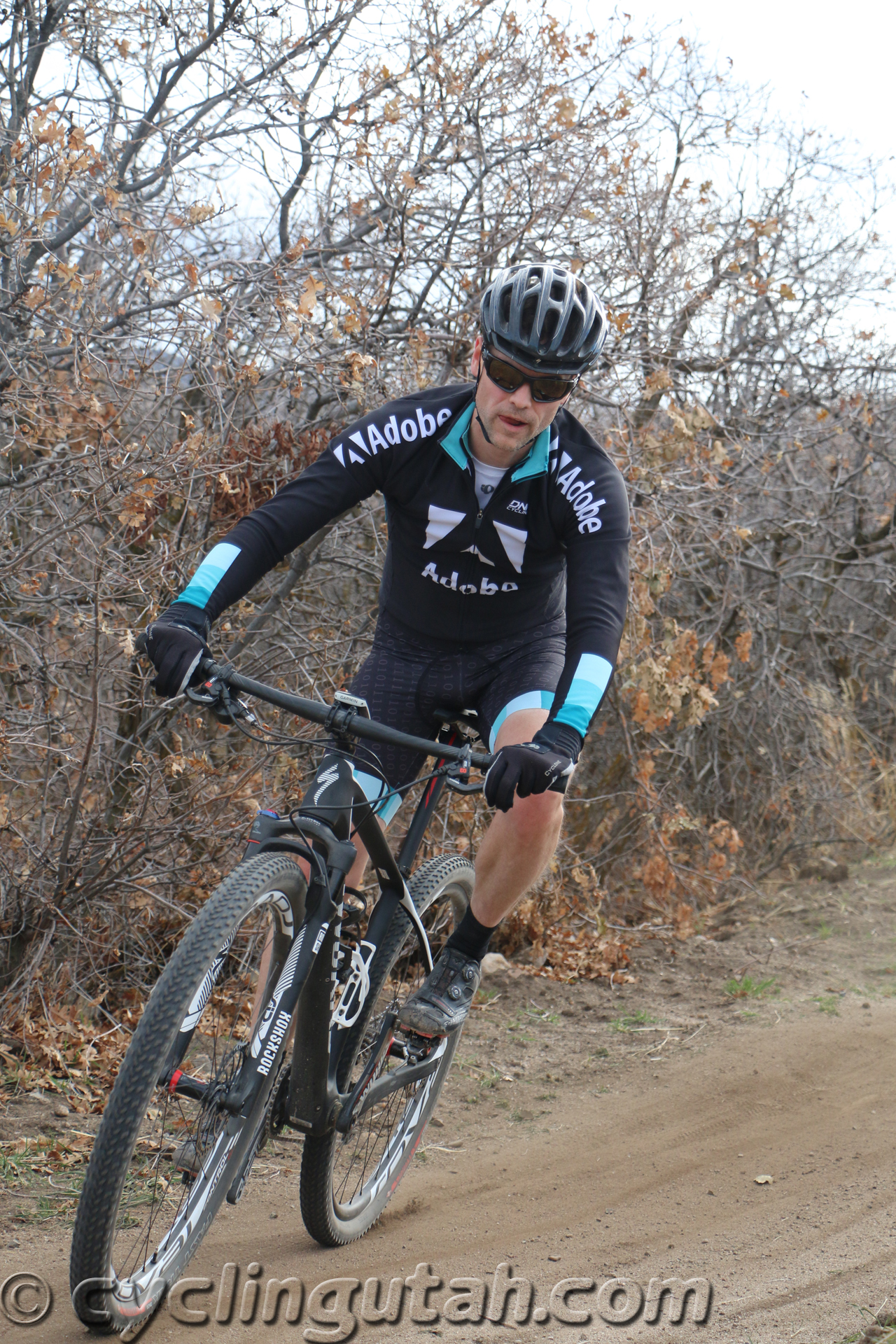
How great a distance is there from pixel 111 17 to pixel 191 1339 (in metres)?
5.50

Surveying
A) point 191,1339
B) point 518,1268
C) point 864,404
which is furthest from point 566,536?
point 864,404

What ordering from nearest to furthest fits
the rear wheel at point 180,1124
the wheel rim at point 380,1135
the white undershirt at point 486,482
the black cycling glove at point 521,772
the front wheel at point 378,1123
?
1. the rear wheel at point 180,1124
2. the black cycling glove at point 521,772
3. the front wheel at point 378,1123
4. the wheel rim at point 380,1135
5. the white undershirt at point 486,482

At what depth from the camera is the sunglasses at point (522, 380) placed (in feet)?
10.9

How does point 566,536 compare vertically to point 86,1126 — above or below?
above

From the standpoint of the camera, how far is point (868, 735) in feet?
30.0

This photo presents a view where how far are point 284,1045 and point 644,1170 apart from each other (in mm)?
1955

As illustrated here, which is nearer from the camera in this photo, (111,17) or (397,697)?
(397,697)

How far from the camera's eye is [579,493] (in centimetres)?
338

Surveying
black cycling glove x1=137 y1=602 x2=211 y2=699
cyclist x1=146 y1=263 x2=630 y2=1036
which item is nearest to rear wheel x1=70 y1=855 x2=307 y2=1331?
black cycling glove x1=137 y1=602 x2=211 y2=699

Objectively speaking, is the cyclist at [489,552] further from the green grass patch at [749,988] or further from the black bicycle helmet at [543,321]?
the green grass patch at [749,988]

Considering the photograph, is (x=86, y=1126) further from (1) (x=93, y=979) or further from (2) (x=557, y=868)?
(2) (x=557, y=868)

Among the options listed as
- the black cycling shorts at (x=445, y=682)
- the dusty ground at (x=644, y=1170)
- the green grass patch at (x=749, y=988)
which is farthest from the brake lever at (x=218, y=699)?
the green grass patch at (x=749, y=988)

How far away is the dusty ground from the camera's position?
10.1 ft

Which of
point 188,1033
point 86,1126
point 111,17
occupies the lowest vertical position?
point 86,1126
